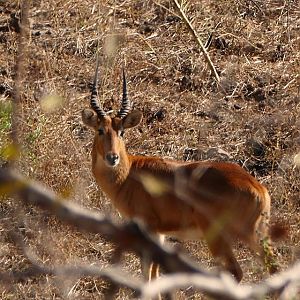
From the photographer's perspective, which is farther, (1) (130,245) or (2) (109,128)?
(2) (109,128)

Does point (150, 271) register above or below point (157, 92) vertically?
above

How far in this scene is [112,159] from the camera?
7723 mm

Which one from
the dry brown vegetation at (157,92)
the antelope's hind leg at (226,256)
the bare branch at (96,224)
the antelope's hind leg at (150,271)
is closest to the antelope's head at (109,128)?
the dry brown vegetation at (157,92)

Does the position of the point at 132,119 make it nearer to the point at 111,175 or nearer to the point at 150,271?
the point at 111,175

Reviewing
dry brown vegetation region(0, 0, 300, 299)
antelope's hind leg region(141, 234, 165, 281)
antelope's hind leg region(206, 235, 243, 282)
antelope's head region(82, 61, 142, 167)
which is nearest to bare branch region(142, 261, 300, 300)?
antelope's hind leg region(141, 234, 165, 281)

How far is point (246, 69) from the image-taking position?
442 inches

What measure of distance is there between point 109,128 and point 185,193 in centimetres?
142

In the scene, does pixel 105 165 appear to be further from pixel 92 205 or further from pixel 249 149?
pixel 249 149

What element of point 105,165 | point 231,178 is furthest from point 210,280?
point 105,165

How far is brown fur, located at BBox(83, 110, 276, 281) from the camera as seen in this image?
7180 mm

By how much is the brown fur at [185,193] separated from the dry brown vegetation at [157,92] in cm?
33

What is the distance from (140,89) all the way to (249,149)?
1.67 m

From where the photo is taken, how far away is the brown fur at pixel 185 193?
7.18 meters

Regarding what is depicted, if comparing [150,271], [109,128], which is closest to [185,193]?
[150,271]
